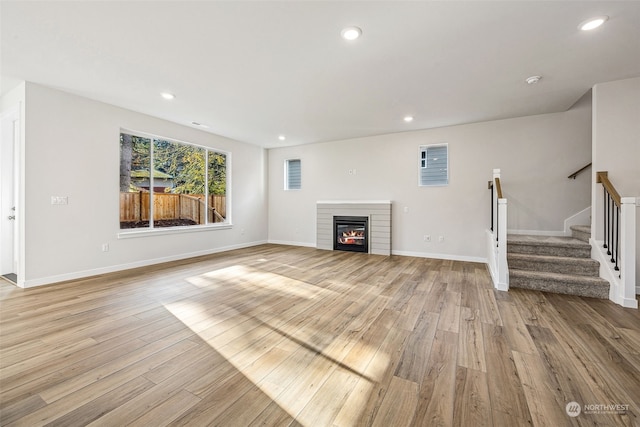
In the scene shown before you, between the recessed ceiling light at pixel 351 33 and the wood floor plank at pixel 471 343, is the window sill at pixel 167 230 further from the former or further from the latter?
the wood floor plank at pixel 471 343

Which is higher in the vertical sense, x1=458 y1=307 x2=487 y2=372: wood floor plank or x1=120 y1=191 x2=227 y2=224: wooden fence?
x1=120 y1=191 x2=227 y2=224: wooden fence

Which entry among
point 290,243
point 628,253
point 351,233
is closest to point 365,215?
point 351,233

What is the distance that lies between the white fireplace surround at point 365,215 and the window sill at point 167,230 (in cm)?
234

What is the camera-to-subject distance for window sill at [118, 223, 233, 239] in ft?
15.1

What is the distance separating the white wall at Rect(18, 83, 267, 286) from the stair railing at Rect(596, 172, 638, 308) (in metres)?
6.87

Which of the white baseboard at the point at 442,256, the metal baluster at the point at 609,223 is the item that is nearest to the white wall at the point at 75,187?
the white baseboard at the point at 442,256

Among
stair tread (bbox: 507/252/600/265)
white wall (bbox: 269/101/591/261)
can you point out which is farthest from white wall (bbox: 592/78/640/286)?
white wall (bbox: 269/101/591/261)

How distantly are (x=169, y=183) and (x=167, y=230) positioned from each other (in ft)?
3.19

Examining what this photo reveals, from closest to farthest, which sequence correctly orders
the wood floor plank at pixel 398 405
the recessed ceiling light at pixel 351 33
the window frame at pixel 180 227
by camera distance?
the wood floor plank at pixel 398 405 → the recessed ceiling light at pixel 351 33 → the window frame at pixel 180 227

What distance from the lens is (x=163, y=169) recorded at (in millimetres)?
5266

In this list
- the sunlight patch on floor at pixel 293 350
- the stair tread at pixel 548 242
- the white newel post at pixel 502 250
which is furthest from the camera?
the stair tread at pixel 548 242

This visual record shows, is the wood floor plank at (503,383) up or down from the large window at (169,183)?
down

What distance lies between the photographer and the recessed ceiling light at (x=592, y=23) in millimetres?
2303

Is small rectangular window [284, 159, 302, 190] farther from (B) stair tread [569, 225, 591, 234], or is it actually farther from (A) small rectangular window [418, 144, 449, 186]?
(B) stair tread [569, 225, 591, 234]
